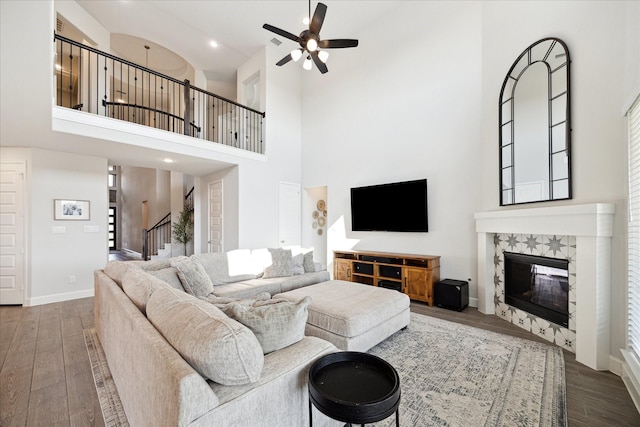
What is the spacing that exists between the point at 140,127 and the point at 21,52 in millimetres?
1568

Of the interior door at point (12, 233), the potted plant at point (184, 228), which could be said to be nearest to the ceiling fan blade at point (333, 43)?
the interior door at point (12, 233)

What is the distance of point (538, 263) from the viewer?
123 inches

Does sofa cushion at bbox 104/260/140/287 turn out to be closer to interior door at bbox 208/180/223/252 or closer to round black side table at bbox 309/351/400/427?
round black side table at bbox 309/351/400/427

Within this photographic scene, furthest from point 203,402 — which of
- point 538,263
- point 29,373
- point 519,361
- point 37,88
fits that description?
point 37,88

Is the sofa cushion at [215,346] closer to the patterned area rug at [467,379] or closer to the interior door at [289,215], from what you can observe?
the patterned area rug at [467,379]

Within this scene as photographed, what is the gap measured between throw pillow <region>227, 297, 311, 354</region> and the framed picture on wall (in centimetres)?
491

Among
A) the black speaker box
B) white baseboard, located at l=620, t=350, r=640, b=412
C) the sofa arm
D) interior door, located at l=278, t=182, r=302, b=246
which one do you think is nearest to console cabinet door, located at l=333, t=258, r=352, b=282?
interior door, located at l=278, t=182, r=302, b=246

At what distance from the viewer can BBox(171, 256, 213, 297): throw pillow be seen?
3.03m

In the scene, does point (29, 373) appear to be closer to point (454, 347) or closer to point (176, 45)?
point (454, 347)

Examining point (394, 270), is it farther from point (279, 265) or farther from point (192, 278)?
point (192, 278)

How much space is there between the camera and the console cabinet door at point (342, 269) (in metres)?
5.23

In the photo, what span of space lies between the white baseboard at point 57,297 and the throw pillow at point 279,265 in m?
3.34

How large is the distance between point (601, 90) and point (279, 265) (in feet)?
13.8

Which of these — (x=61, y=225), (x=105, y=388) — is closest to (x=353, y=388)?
(x=105, y=388)
